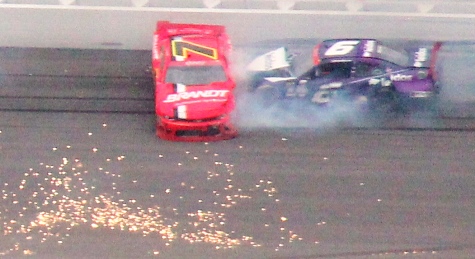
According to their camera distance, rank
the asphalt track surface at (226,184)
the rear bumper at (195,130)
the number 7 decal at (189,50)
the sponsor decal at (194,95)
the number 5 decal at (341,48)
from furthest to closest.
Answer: the number 5 decal at (341,48) → the number 7 decal at (189,50) → the sponsor decal at (194,95) → the rear bumper at (195,130) → the asphalt track surface at (226,184)

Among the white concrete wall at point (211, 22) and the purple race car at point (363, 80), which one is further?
the white concrete wall at point (211, 22)

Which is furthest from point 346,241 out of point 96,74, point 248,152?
point 96,74

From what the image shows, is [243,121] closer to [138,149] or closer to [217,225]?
[138,149]

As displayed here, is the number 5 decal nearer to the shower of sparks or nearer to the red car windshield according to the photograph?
the red car windshield

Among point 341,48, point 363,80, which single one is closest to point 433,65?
point 363,80

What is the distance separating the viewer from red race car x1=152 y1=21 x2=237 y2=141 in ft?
26.2

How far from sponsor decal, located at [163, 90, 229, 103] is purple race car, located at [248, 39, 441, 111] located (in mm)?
757

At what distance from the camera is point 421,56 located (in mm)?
8797

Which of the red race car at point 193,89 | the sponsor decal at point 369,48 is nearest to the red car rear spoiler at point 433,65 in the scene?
the sponsor decal at point 369,48

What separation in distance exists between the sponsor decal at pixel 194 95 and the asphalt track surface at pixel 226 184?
530 millimetres

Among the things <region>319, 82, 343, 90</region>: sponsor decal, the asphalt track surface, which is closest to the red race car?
the asphalt track surface

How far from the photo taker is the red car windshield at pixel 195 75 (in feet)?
27.3

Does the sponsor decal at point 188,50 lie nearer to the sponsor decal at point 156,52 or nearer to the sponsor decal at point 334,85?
the sponsor decal at point 156,52

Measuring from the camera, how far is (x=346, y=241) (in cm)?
636
